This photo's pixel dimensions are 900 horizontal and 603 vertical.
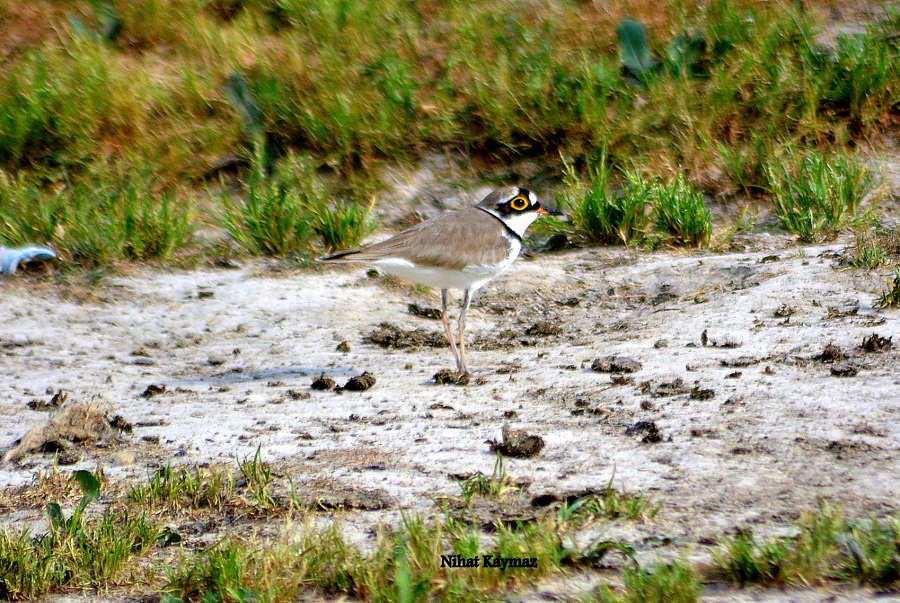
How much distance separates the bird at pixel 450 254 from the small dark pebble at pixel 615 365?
74 cm

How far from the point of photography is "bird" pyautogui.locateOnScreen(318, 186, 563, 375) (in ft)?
18.0

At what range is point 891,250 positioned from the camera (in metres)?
6.14

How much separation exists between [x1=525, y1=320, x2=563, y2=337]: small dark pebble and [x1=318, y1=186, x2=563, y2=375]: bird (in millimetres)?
549

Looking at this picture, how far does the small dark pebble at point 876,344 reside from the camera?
15.6 ft

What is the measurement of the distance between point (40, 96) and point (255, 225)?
244 centimetres

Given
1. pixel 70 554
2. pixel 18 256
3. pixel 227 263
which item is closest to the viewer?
pixel 70 554

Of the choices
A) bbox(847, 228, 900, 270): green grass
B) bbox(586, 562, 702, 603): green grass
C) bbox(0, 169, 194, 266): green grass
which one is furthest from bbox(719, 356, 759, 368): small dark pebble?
bbox(0, 169, 194, 266): green grass

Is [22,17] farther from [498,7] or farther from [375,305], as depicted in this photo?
[375,305]

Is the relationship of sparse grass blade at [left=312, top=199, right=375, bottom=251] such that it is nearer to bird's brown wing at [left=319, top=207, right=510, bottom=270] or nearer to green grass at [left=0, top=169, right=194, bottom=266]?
green grass at [left=0, top=169, right=194, bottom=266]

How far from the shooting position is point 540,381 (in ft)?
16.5

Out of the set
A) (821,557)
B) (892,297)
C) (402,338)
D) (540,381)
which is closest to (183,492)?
(540,381)

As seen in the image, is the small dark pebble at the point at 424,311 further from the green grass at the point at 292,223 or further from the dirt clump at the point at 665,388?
the dirt clump at the point at 665,388

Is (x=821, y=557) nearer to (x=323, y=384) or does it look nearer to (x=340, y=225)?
(x=323, y=384)

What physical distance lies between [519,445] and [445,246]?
194 cm
